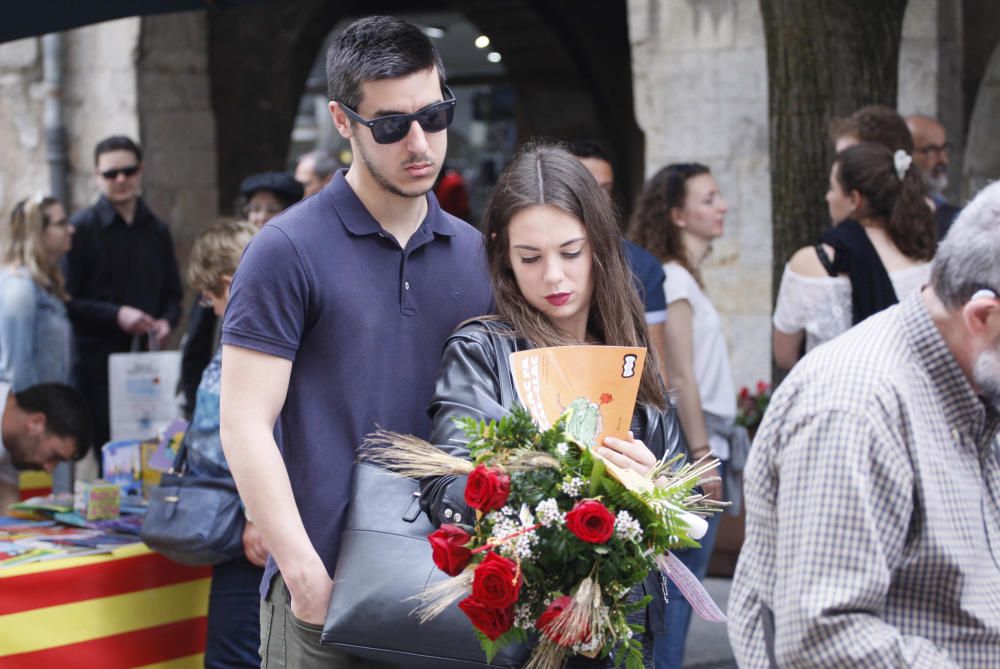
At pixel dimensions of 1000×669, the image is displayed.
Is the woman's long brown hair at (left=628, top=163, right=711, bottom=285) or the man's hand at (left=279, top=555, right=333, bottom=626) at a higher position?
the woman's long brown hair at (left=628, top=163, right=711, bottom=285)

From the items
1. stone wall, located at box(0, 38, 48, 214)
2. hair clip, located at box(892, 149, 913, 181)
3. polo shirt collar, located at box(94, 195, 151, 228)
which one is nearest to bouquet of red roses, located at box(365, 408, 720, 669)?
hair clip, located at box(892, 149, 913, 181)

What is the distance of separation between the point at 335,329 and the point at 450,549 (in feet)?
1.99

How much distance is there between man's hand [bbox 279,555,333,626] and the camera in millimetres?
2602

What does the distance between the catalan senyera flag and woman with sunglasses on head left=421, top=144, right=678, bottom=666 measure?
6.28ft

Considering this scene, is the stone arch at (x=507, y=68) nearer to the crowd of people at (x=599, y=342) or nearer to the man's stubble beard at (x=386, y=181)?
the crowd of people at (x=599, y=342)

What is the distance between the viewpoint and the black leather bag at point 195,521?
3.96 metres

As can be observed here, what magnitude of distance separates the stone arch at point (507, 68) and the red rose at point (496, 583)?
8.07 metres

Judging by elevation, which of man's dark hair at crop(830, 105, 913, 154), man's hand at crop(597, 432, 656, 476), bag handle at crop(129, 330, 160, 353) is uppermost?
man's dark hair at crop(830, 105, 913, 154)

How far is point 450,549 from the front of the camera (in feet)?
7.48

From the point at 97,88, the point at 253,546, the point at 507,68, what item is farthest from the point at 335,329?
the point at 507,68

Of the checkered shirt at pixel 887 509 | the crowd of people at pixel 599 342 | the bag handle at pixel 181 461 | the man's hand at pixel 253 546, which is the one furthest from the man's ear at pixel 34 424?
the checkered shirt at pixel 887 509

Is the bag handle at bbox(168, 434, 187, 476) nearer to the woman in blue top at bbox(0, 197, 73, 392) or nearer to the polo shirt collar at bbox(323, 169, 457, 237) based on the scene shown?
the polo shirt collar at bbox(323, 169, 457, 237)

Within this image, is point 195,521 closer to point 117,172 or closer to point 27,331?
point 27,331

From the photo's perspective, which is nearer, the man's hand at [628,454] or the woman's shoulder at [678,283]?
the man's hand at [628,454]
